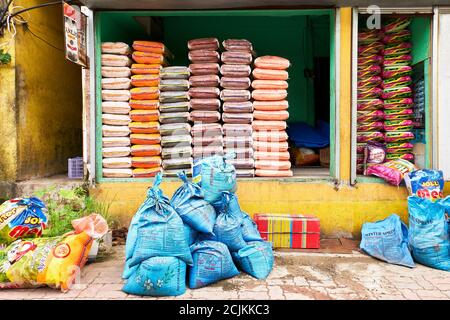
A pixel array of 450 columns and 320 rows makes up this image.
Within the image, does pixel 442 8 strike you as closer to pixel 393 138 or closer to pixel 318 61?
pixel 393 138

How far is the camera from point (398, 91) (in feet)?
19.1

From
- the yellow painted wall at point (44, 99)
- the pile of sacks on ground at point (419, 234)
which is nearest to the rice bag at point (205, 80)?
the yellow painted wall at point (44, 99)

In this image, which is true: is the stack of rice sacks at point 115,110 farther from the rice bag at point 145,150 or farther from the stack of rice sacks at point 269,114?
the stack of rice sacks at point 269,114

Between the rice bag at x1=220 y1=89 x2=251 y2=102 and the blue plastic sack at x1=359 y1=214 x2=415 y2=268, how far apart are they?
2.39m

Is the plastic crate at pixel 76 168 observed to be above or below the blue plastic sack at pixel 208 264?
above

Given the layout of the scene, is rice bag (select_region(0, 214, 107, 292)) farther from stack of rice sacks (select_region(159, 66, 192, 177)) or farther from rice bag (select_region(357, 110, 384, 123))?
rice bag (select_region(357, 110, 384, 123))

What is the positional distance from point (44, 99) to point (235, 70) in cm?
317

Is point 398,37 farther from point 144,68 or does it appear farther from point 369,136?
point 144,68

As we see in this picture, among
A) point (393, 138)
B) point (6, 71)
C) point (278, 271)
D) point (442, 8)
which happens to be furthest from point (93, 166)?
point (442, 8)

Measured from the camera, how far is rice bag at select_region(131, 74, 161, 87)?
18.6 feet

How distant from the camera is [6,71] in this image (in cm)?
569

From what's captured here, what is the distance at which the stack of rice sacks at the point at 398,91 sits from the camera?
19.1ft

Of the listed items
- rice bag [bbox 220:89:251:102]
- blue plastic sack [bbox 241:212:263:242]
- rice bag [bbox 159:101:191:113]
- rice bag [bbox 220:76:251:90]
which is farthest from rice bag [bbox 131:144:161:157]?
blue plastic sack [bbox 241:212:263:242]

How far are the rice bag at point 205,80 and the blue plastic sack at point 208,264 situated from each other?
2553 mm
